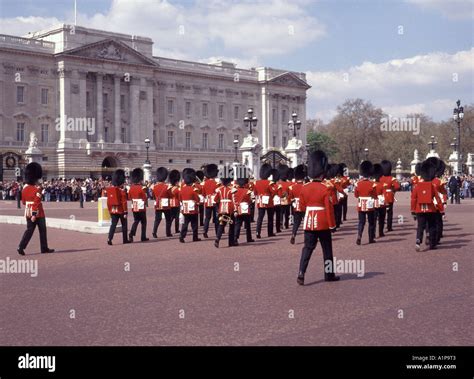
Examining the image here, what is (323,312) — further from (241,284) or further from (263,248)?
(263,248)

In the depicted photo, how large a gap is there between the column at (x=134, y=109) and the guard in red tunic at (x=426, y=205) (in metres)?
53.2

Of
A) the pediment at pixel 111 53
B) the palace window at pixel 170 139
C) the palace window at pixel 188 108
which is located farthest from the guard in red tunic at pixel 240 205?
the palace window at pixel 188 108

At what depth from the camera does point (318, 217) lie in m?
9.31

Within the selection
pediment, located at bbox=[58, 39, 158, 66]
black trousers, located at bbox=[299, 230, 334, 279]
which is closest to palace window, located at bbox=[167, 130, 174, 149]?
pediment, located at bbox=[58, 39, 158, 66]

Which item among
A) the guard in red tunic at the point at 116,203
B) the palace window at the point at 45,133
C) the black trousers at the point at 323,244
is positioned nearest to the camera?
the black trousers at the point at 323,244

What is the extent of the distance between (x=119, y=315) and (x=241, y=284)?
2.28 m

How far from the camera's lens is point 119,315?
741cm

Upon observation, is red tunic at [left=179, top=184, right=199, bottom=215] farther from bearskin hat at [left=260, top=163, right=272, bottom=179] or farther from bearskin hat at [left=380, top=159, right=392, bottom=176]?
bearskin hat at [left=380, top=159, right=392, bottom=176]

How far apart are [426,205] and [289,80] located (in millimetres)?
67372

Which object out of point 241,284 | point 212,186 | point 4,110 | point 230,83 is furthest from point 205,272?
point 230,83

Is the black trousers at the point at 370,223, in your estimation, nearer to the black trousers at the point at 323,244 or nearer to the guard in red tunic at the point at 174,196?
the black trousers at the point at 323,244

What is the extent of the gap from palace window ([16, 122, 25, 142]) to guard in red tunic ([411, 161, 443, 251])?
162 feet

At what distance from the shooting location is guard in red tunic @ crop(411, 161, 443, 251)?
12758mm

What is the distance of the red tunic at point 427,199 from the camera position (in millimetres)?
12781
